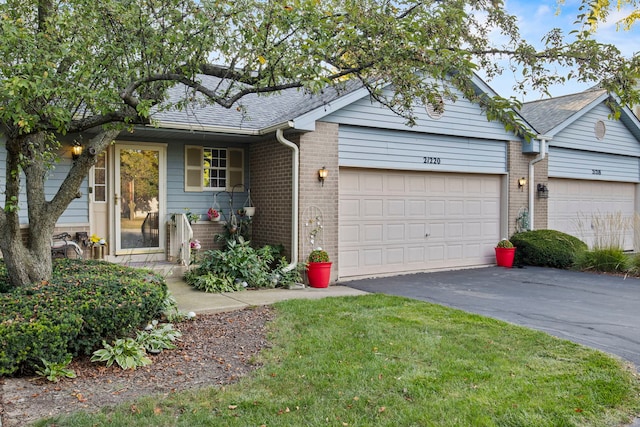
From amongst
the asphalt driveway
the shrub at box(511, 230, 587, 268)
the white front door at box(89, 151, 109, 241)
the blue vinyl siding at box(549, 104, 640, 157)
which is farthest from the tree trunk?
the blue vinyl siding at box(549, 104, 640, 157)

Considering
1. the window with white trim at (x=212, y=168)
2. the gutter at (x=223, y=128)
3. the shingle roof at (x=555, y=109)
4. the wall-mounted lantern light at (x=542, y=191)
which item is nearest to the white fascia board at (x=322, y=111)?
the gutter at (x=223, y=128)

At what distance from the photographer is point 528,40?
6.08 m

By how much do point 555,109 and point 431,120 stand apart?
536 centimetres

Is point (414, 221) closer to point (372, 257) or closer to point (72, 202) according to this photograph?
point (372, 257)

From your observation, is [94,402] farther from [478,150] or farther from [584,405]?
[478,150]

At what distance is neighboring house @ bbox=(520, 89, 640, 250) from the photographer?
12664mm

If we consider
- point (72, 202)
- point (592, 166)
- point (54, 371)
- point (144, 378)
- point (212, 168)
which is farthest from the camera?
point (592, 166)

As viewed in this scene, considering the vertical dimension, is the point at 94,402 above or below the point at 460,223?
below

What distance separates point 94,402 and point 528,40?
240 inches

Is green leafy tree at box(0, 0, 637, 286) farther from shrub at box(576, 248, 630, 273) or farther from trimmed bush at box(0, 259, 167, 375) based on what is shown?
shrub at box(576, 248, 630, 273)

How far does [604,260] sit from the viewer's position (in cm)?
1048

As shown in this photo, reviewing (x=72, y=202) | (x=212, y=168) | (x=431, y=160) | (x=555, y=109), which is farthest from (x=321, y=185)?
(x=555, y=109)

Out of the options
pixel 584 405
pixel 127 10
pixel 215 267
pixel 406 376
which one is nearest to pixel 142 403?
pixel 406 376

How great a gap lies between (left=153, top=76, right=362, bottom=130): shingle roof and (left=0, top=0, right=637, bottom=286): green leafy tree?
112 inches
